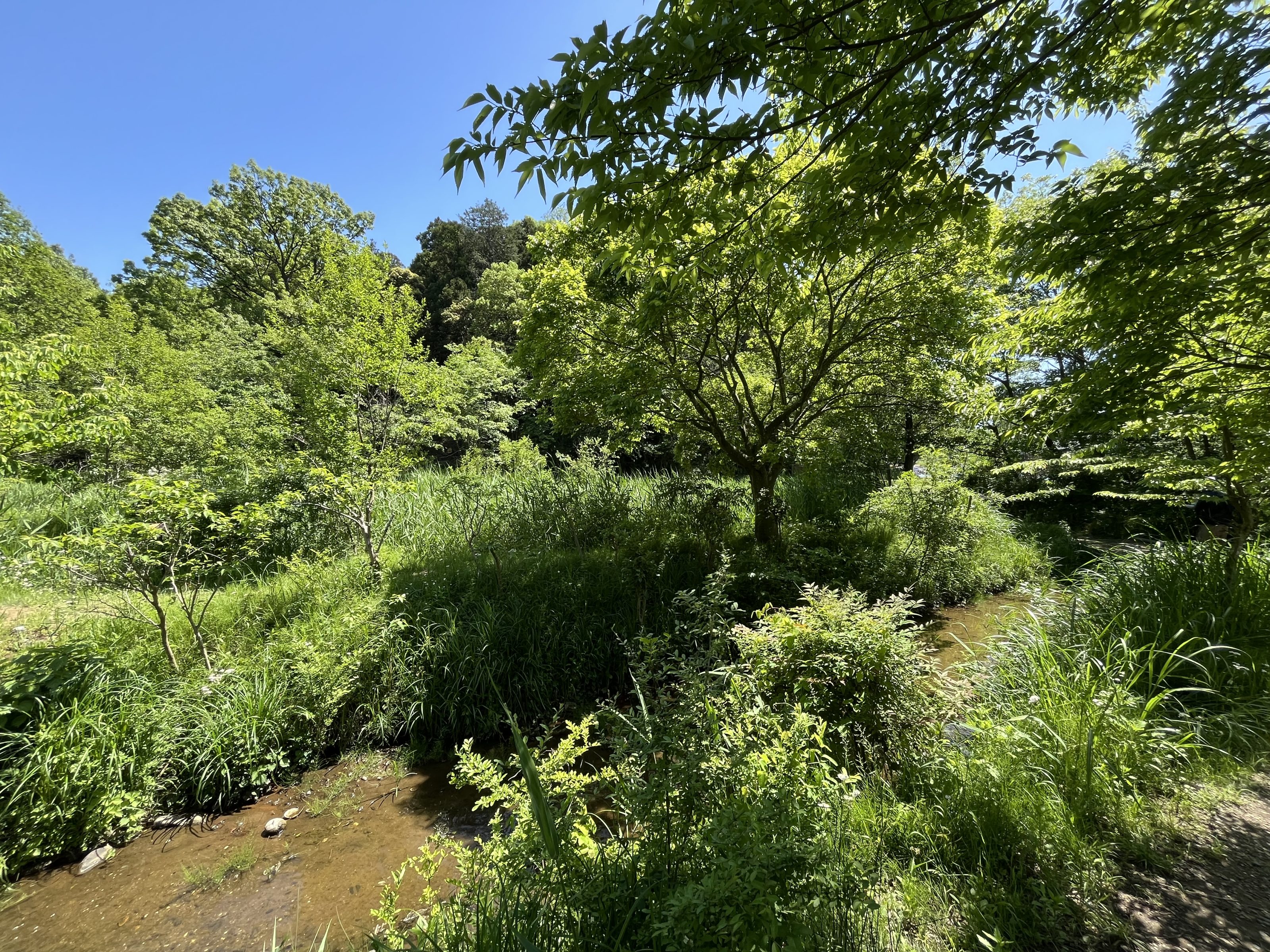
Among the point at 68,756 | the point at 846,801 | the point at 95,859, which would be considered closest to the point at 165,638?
the point at 68,756

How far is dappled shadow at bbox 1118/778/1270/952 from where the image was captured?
1.58m

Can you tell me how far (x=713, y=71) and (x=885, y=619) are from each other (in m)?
3.11

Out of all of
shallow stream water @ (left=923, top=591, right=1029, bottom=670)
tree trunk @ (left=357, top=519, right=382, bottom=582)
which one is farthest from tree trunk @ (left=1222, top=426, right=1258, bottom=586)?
tree trunk @ (left=357, top=519, right=382, bottom=582)

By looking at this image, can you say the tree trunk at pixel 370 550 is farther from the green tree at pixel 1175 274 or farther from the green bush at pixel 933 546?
the green tree at pixel 1175 274

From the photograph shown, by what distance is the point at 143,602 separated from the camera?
498cm

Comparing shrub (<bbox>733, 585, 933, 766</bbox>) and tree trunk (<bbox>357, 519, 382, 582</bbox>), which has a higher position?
tree trunk (<bbox>357, 519, 382, 582</bbox>)

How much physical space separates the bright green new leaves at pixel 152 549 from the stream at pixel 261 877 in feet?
4.70

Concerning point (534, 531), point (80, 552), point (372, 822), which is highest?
point (80, 552)

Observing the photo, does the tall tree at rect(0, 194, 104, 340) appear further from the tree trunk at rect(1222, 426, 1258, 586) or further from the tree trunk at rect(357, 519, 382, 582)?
the tree trunk at rect(1222, 426, 1258, 586)

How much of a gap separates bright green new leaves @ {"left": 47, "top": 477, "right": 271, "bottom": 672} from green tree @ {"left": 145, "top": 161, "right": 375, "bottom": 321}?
64.8 feet

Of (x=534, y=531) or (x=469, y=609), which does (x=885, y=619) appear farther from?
(x=534, y=531)

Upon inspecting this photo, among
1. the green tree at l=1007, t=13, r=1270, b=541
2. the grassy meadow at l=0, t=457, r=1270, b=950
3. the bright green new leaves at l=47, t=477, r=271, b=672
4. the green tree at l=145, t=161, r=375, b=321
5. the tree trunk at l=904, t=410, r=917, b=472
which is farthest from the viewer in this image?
the green tree at l=145, t=161, r=375, b=321

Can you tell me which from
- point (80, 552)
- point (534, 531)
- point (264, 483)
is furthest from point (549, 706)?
point (264, 483)

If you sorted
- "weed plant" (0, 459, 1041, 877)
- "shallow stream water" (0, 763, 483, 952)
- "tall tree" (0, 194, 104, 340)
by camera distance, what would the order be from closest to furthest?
"shallow stream water" (0, 763, 483, 952) → "weed plant" (0, 459, 1041, 877) → "tall tree" (0, 194, 104, 340)
